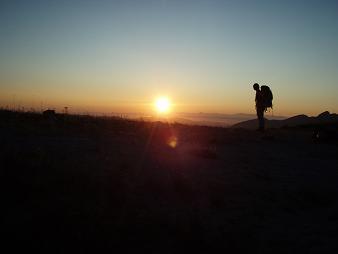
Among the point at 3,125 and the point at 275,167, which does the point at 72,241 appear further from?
the point at 3,125

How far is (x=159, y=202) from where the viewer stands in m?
6.43

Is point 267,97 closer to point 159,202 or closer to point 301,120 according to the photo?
point 159,202

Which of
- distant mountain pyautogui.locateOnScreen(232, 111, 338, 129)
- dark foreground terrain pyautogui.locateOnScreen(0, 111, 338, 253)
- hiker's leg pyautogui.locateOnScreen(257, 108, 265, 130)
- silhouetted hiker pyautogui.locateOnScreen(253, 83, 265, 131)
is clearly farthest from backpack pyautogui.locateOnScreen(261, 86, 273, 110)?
distant mountain pyautogui.locateOnScreen(232, 111, 338, 129)

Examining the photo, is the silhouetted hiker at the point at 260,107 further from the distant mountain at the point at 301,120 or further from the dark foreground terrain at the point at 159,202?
the distant mountain at the point at 301,120

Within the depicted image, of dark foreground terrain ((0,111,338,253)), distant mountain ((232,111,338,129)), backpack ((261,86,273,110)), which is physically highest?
backpack ((261,86,273,110))

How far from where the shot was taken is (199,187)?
7.14 metres

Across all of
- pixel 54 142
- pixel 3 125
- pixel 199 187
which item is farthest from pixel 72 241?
pixel 3 125

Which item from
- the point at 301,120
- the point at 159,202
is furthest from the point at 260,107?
the point at 301,120

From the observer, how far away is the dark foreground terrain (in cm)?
505

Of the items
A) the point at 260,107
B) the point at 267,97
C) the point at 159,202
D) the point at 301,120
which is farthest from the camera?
the point at 301,120

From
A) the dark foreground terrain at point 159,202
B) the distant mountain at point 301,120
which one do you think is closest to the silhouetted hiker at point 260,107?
the dark foreground terrain at point 159,202

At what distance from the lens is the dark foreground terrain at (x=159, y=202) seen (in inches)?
199

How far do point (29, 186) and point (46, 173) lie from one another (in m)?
0.60

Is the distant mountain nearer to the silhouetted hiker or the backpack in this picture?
the backpack
